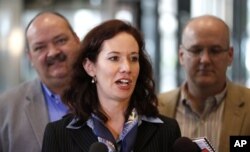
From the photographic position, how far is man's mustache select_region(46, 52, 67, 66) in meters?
3.25

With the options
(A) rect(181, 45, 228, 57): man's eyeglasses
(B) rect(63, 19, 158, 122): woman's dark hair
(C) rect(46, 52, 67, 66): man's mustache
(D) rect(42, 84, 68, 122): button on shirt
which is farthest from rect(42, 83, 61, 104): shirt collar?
(A) rect(181, 45, 228, 57): man's eyeglasses

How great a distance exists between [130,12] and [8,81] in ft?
6.15

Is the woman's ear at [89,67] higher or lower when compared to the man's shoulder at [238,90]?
higher

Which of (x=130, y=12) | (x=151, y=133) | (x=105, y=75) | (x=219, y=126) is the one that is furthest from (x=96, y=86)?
(x=130, y=12)

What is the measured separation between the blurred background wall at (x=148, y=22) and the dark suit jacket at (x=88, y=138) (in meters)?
2.89

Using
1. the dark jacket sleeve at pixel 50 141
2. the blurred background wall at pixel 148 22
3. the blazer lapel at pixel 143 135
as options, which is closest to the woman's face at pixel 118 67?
the blazer lapel at pixel 143 135

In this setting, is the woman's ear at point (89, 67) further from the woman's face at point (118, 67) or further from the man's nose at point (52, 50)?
the man's nose at point (52, 50)

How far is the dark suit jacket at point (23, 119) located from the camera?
2.99m

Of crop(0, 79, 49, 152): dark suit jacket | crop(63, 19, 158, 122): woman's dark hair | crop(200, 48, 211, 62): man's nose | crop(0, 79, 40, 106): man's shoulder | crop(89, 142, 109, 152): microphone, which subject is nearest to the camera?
crop(89, 142, 109, 152): microphone

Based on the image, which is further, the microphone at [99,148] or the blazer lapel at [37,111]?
the blazer lapel at [37,111]

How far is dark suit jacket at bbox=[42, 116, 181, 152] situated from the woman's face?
0.18m

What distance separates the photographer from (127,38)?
95.4 inches

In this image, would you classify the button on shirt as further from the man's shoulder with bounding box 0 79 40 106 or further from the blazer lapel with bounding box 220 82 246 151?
the blazer lapel with bounding box 220 82 246 151

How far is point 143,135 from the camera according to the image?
2412 millimetres
